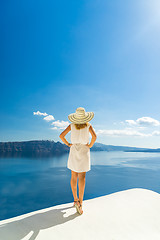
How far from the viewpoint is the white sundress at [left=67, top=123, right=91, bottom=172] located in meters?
2.49

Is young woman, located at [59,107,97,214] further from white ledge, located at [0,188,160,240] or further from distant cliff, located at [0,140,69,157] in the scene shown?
distant cliff, located at [0,140,69,157]

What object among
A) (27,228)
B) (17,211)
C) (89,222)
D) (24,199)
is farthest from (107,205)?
(24,199)

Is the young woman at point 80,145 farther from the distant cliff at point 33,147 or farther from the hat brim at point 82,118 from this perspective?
the distant cliff at point 33,147

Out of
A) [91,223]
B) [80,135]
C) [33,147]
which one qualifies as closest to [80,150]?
[80,135]

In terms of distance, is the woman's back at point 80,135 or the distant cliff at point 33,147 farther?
the distant cliff at point 33,147

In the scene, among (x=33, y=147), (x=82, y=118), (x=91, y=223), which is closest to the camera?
(x=91, y=223)

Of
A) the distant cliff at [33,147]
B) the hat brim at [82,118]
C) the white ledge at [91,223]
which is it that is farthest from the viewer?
the distant cliff at [33,147]

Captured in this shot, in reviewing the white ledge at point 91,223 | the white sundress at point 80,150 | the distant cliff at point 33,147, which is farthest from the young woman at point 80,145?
the distant cliff at point 33,147

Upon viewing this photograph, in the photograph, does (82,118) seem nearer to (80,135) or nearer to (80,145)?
(80,135)

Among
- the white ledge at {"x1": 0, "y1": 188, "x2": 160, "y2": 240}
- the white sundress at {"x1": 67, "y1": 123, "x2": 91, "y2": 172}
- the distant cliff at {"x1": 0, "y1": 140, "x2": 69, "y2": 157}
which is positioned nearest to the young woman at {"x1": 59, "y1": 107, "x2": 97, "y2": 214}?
the white sundress at {"x1": 67, "y1": 123, "x2": 91, "y2": 172}

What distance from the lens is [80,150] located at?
2.52 meters

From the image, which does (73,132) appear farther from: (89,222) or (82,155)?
(89,222)

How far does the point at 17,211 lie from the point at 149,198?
14.8 metres

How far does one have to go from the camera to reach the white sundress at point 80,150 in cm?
249
